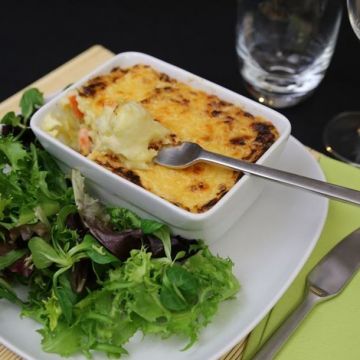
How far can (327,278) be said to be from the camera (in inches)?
50.3

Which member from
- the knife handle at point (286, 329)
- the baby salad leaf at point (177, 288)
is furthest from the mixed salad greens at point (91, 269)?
the knife handle at point (286, 329)

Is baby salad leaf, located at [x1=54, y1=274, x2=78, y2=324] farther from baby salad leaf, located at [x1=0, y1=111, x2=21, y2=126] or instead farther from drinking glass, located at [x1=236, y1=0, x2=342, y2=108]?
drinking glass, located at [x1=236, y1=0, x2=342, y2=108]

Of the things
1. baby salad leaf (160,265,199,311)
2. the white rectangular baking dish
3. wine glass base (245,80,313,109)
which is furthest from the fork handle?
wine glass base (245,80,313,109)

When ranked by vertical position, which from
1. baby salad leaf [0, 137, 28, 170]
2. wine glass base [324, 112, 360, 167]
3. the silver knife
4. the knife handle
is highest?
baby salad leaf [0, 137, 28, 170]

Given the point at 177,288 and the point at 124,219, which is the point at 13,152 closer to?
the point at 124,219

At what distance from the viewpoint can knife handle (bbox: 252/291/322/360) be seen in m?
1.14

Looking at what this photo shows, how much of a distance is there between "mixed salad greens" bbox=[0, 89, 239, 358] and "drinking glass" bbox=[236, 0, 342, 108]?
0.82 metres

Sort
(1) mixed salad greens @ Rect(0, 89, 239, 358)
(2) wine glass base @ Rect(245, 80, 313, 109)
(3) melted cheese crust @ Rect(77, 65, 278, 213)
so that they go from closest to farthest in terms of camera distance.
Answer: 1. (1) mixed salad greens @ Rect(0, 89, 239, 358)
2. (3) melted cheese crust @ Rect(77, 65, 278, 213)
3. (2) wine glass base @ Rect(245, 80, 313, 109)

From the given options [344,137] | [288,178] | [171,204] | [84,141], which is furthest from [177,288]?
[344,137]

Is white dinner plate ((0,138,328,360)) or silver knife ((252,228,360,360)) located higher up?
white dinner plate ((0,138,328,360))

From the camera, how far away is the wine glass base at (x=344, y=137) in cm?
179

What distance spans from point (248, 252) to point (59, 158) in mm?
469

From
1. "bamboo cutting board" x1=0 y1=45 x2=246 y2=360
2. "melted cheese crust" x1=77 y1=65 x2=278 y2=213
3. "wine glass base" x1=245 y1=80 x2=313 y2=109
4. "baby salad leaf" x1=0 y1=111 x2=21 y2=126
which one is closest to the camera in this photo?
"melted cheese crust" x1=77 y1=65 x2=278 y2=213

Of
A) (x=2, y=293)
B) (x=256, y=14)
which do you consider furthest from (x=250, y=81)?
(x=2, y=293)
